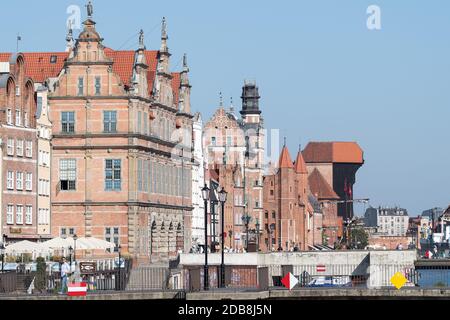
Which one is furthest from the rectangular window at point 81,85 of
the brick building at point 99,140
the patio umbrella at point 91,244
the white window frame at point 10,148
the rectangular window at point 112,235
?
the patio umbrella at point 91,244

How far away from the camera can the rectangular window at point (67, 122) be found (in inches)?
4712

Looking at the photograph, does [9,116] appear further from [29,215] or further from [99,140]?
[99,140]

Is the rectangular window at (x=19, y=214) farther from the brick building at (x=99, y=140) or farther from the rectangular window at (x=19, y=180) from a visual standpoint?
the brick building at (x=99, y=140)

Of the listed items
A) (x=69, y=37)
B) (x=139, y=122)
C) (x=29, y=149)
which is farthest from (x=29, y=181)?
(x=69, y=37)

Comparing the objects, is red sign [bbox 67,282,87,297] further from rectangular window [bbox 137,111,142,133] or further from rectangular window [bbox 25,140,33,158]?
rectangular window [bbox 137,111,142,133]

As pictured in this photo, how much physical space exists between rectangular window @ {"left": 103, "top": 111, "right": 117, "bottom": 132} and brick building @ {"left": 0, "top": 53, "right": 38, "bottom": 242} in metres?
7.02

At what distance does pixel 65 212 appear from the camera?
120 metres

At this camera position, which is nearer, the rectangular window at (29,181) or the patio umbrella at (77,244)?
the patio umbrella at (77,244)

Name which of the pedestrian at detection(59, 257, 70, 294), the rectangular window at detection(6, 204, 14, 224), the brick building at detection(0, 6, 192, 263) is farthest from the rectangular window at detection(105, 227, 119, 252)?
the pedestrian at detection(59, 257, 70, 294)

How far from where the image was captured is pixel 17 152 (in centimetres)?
11062

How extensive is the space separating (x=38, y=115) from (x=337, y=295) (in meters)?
54.6

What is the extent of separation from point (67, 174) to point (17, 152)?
1029 centimetres

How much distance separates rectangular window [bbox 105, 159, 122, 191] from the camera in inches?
4739

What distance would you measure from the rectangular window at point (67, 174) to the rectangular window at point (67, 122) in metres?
2.21
